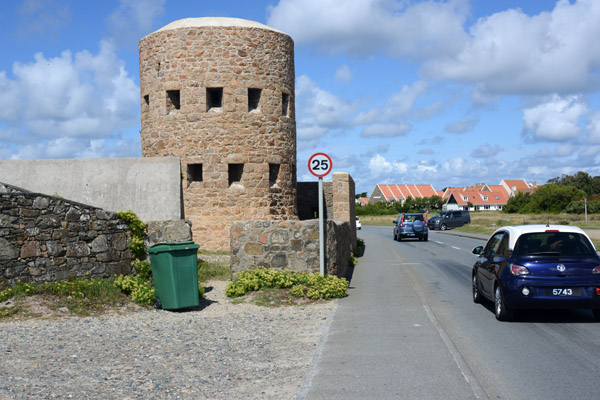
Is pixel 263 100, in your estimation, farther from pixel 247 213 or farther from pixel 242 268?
pixel 242 268

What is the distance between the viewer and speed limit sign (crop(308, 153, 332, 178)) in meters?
14.0

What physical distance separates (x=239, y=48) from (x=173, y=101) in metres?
3.57

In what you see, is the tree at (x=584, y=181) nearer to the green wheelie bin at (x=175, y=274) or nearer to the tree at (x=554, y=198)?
the tree at (x=554, y=198)

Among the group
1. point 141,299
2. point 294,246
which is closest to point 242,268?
point 294,246

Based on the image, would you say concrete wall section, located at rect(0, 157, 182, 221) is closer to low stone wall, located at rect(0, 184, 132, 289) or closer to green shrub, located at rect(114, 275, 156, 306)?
low stone wall, located at rect(0, 184, 132, 289)

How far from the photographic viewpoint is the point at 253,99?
1032 inches

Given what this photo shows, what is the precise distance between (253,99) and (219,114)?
1.71m

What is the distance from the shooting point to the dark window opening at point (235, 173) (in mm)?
25889

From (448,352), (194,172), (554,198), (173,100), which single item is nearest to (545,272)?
(448,352)

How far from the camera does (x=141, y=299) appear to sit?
11.9 meters

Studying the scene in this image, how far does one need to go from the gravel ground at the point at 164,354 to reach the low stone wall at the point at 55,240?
152 centimetres

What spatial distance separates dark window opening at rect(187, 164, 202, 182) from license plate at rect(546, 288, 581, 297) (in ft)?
59.1

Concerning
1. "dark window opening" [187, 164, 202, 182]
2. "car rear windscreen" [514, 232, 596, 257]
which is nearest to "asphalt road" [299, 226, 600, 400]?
"car rear windscreen" [514, 232, 596, 257]

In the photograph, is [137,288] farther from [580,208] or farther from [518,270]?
[580,208]
